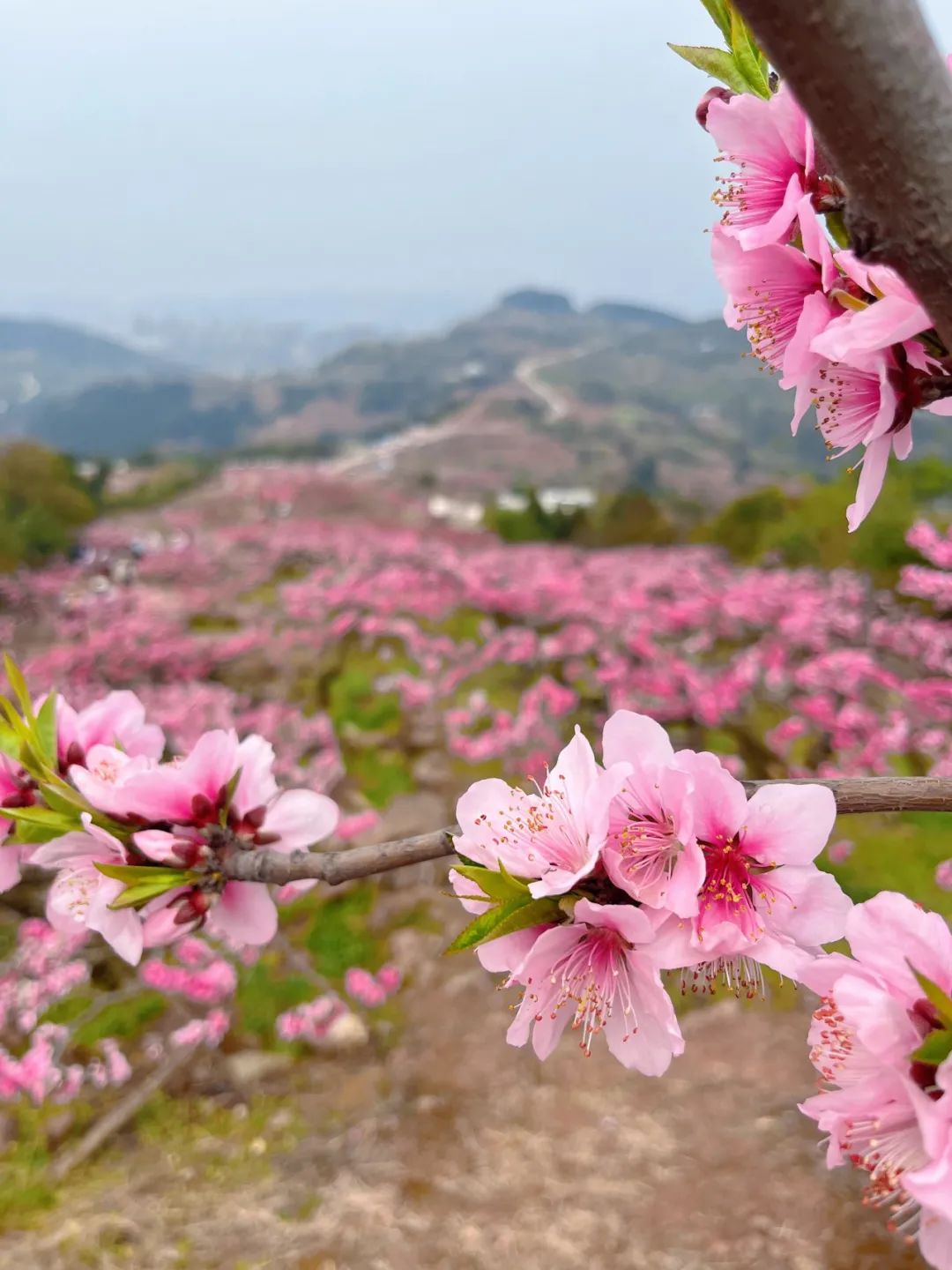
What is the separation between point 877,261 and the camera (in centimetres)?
43

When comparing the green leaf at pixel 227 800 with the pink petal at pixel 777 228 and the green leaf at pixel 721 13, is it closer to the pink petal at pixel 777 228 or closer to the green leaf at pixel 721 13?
the pink petal at pixel 777 228

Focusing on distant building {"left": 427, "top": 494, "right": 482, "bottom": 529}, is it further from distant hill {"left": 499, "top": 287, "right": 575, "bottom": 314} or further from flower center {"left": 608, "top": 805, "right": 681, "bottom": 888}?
distant hill {"left": 499, "top": 287, "right": 575, "bottom": 314}

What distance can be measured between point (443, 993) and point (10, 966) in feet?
6.87

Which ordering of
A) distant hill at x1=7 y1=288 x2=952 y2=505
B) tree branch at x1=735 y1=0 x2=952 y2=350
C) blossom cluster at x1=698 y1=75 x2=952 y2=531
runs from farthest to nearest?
1. distant hill at x1=7 y1=288 x2=952 y2=505
2. blossom cluster at x1=698 y1=75 x2=952 y2=531
3. tree branch at x1=735 y1=0 x2=952 y2=350

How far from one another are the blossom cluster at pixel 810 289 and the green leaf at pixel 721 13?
0.06 meters

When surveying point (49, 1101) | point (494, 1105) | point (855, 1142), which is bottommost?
point (49, 1101)

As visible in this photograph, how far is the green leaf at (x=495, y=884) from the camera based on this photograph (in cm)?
65

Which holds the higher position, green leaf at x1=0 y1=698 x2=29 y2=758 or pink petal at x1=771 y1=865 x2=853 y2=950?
pink petal at x1=771 y1=865 x2=853 y2=950

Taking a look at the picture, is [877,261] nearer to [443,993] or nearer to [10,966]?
[443,993]

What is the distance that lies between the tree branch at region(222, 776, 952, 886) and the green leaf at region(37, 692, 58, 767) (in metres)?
0.28

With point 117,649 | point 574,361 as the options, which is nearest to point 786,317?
point 117,649

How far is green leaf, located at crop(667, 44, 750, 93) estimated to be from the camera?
2.33ft

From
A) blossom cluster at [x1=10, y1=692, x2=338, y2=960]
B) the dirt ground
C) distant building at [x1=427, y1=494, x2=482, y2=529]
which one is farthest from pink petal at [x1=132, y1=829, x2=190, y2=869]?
distant building at [x1=427, y1=494, x2=482, y2=529]

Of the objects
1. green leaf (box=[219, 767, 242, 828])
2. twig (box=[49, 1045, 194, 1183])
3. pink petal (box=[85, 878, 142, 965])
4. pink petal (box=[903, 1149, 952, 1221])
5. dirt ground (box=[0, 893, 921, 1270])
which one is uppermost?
pink petal (box=[903, 1149, 952, 1221])
